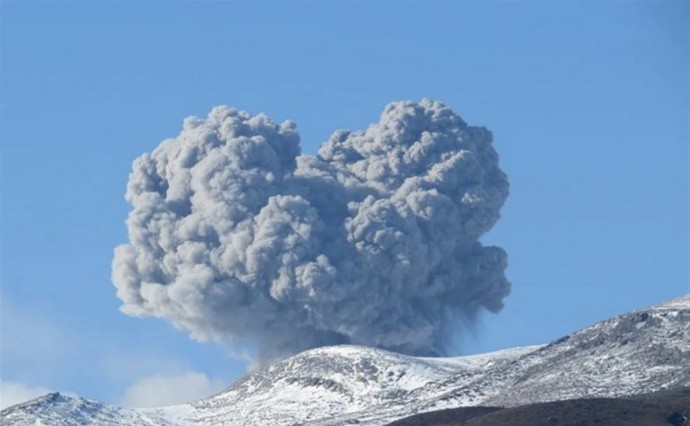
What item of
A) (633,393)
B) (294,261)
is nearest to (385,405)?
(633,393)

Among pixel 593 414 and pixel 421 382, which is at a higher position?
pixel 421 382

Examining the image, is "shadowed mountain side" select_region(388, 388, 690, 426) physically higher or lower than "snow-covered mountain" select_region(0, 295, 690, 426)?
lower

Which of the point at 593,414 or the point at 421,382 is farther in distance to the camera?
the point at 421,382

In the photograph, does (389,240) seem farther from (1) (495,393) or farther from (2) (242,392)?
(1) (495,393)

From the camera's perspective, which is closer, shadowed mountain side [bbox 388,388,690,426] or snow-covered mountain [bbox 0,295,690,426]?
shadowed mountain side [bbox 388,388,690,426]
